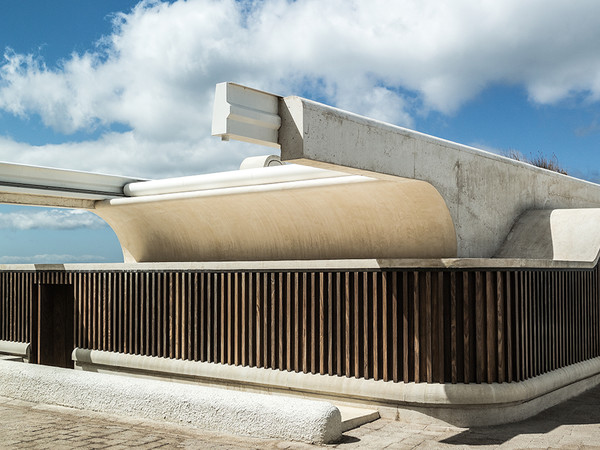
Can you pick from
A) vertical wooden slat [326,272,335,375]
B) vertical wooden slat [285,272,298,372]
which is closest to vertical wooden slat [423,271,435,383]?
vertical wooden slat [326,272,335,375]

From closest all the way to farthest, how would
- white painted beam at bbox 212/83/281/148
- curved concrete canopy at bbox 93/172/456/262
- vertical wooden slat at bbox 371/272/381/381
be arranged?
white painted beam at bbox 212/83/281/148, vertical wooden slat at bbox 371/272/381/381, curved concrete canopy at bbox 93/172/456/262

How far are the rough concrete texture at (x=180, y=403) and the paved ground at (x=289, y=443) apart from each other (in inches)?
6.0

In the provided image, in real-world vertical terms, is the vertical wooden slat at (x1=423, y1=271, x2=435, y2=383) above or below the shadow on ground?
above

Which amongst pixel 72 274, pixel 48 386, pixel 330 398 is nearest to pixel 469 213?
pixel 330 398

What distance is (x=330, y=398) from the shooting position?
9.05 m

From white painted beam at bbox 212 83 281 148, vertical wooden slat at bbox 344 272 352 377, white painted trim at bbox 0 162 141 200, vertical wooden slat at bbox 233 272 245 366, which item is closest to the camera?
white painted beam at bbox 212 83 281 148

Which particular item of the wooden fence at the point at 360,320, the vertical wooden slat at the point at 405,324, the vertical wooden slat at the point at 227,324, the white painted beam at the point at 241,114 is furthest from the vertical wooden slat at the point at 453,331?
the vertical wooden slat at the point at 227,324

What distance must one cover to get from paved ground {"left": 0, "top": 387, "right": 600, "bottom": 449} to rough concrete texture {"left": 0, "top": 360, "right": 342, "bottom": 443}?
152 mm

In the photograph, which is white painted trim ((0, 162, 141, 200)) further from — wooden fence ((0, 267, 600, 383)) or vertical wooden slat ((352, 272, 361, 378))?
vertical wooden slat ((352, 272, 361, 378))

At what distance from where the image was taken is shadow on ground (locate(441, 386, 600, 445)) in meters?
7.63

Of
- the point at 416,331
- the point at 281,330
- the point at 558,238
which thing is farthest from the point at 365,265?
the point at 558,238

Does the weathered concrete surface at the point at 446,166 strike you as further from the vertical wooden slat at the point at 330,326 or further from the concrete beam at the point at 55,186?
the concrete beam at the point at 55,186

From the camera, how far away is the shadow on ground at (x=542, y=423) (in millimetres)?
7629

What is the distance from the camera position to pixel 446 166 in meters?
9.54
